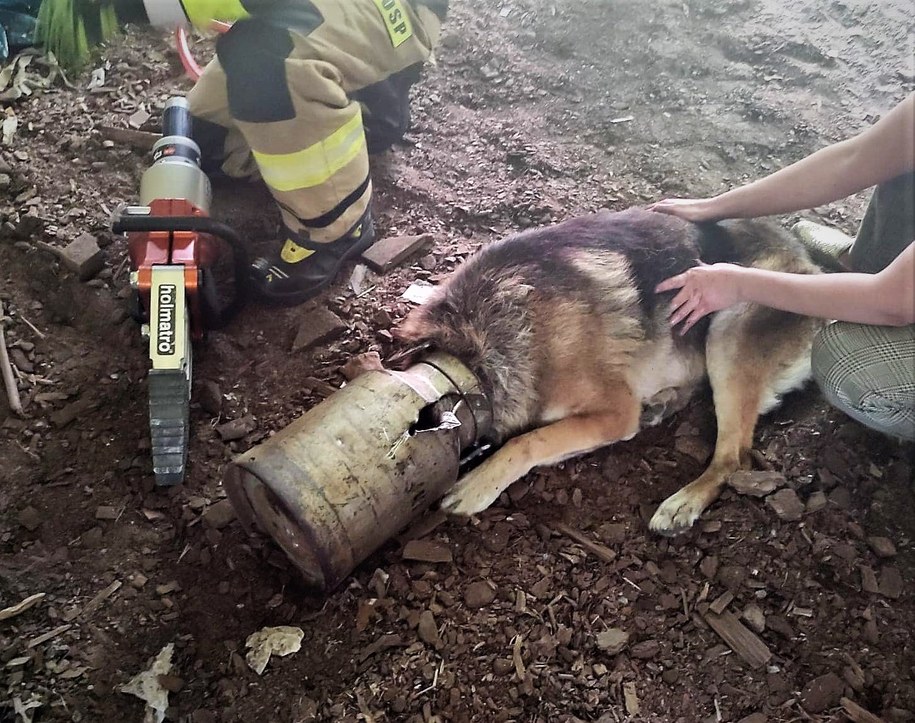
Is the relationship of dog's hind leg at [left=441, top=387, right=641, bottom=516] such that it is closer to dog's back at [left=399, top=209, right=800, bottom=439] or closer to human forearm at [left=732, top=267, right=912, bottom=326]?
dog's back at [left=399, top=209, right=800, bottom=439]

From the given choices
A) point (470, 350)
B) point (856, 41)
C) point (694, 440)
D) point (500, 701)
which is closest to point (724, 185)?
point (856, 41)

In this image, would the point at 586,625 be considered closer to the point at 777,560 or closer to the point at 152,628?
the point at 777,560

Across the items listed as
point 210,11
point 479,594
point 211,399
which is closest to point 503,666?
point 479,594

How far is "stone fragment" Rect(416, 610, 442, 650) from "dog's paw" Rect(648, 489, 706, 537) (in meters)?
0.72

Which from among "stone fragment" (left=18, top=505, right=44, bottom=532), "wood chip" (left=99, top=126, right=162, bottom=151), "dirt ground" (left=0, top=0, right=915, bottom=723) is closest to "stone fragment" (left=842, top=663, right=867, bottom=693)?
"dirt ground" (left=0, top=0, right=915, bottom=723)

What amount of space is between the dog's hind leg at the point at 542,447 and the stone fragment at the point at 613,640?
1.61 feet

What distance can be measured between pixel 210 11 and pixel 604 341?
1575mm

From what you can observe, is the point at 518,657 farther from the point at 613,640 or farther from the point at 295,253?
the point at 295,253

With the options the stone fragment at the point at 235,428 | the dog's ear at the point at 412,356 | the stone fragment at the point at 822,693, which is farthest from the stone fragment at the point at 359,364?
the stone fragment at the point at 822,693

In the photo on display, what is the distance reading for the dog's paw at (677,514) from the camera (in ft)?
7.02

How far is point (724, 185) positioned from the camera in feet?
10.2

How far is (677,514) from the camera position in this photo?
2154 millimetres

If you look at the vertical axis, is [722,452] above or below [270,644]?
above

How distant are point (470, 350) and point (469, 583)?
681 millimetres
